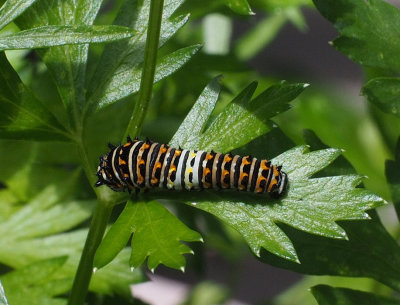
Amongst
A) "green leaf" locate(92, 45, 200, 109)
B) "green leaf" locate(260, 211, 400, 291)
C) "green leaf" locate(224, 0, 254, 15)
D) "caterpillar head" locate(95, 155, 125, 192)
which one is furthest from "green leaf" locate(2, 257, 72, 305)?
"green leaf" locate(224, 0, 254, 15)

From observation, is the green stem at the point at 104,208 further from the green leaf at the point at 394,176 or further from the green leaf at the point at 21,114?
the green leaf at the point at 394,176

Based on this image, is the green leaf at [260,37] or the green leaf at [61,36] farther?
the green leaf at [260,37]

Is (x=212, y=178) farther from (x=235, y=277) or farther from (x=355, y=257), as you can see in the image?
(x=235, y=277)

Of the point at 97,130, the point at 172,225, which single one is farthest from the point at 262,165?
the point at 97,130

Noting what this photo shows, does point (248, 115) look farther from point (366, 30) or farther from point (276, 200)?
point (366, 30)

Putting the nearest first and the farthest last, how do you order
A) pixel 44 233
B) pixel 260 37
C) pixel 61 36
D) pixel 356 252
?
1. pixel 61 36
2. pixel 356 252
3. pixel 44 233
4. pixel 260 37

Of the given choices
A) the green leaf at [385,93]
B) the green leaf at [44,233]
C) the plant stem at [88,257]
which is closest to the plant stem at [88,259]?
the plant stem at [88,257]

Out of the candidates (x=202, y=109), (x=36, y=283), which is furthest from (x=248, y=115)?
(x=36, y=283)
